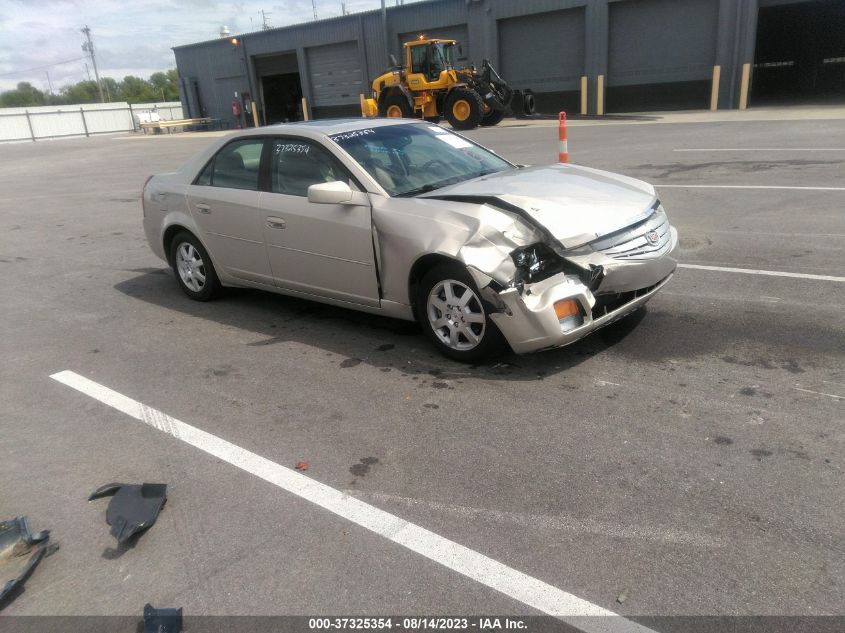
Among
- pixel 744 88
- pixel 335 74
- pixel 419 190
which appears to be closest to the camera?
pixel 419 190

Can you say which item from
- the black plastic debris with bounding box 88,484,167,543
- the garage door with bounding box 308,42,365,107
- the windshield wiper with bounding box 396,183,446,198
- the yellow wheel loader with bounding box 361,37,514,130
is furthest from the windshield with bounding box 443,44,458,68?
the black plastic debris with bounding box 88,484,167,543

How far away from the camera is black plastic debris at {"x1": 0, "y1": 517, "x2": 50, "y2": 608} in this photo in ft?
9.18

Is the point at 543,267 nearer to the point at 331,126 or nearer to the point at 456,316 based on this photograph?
the point at 456,316

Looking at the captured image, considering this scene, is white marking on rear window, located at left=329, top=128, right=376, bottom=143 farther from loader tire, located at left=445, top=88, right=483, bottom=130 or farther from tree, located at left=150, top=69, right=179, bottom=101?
tree, located at left=150, top=69, right=179, bottom=101

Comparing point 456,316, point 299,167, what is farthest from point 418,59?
point 456,316

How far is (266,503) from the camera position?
319 cm

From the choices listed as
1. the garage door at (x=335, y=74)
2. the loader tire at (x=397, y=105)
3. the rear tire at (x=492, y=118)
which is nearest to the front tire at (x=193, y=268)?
the rear tire at (x=492, y=118)

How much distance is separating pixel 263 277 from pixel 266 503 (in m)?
2.79

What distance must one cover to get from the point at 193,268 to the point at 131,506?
3.52 meters

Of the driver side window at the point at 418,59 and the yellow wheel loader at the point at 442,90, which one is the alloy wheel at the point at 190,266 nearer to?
the yellow wheel loader at the point at 442,90

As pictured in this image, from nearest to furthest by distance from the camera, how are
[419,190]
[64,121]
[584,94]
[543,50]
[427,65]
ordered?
[419,190], [427,65], [584,94], [543,50], [64,121]

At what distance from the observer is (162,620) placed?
2.47 m

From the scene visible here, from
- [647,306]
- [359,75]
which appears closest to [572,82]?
[359,75]

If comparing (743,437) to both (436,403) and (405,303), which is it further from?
(405,303)
